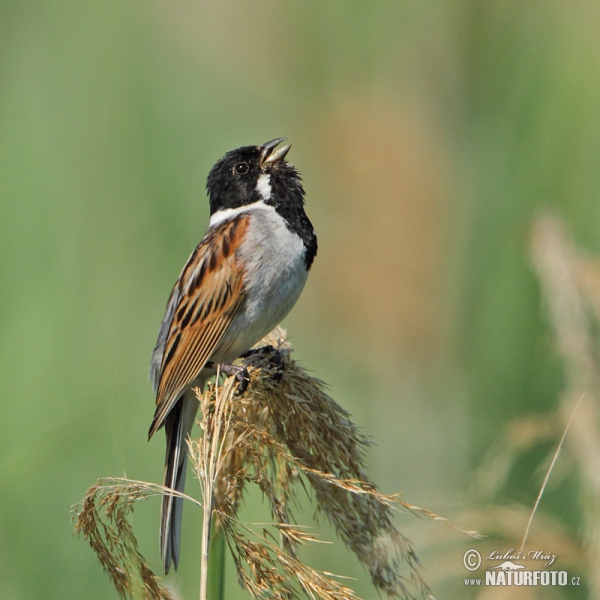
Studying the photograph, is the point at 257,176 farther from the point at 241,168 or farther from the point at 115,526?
the point at 115,526

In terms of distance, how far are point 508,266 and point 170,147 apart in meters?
1.43

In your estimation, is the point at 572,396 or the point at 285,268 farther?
the point at 285,268

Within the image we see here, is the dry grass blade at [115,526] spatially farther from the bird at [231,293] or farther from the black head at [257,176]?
the black head at [257,176]

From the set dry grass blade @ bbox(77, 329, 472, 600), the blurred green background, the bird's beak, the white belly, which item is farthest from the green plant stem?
the bird's beak

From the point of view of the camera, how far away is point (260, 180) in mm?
3248

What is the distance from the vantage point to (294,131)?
406 centimetres

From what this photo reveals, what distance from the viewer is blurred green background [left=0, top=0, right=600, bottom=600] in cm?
273

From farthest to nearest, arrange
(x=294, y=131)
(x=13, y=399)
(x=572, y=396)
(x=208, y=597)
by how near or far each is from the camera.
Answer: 1. (x=294, y=131)
2. (x=13, y=399)
3. (x=572, y=396)
4. (x=208, y=597)

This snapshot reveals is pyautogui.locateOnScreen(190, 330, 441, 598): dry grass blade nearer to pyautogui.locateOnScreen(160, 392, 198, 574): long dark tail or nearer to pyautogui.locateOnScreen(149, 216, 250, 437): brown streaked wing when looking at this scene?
pyautogui.locateOnScreen(160, 392, 198, 574): long dark tail

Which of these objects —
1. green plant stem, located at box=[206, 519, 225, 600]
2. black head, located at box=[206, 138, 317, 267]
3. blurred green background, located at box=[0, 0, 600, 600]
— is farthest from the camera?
black head, located at box=[206, 138, 317, 267]

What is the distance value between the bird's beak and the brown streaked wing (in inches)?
10.7

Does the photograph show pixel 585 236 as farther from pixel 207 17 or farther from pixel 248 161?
pixel 207 17

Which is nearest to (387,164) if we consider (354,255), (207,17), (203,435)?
(354,255)

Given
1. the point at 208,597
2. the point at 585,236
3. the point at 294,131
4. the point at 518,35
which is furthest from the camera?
the point at 294,131
